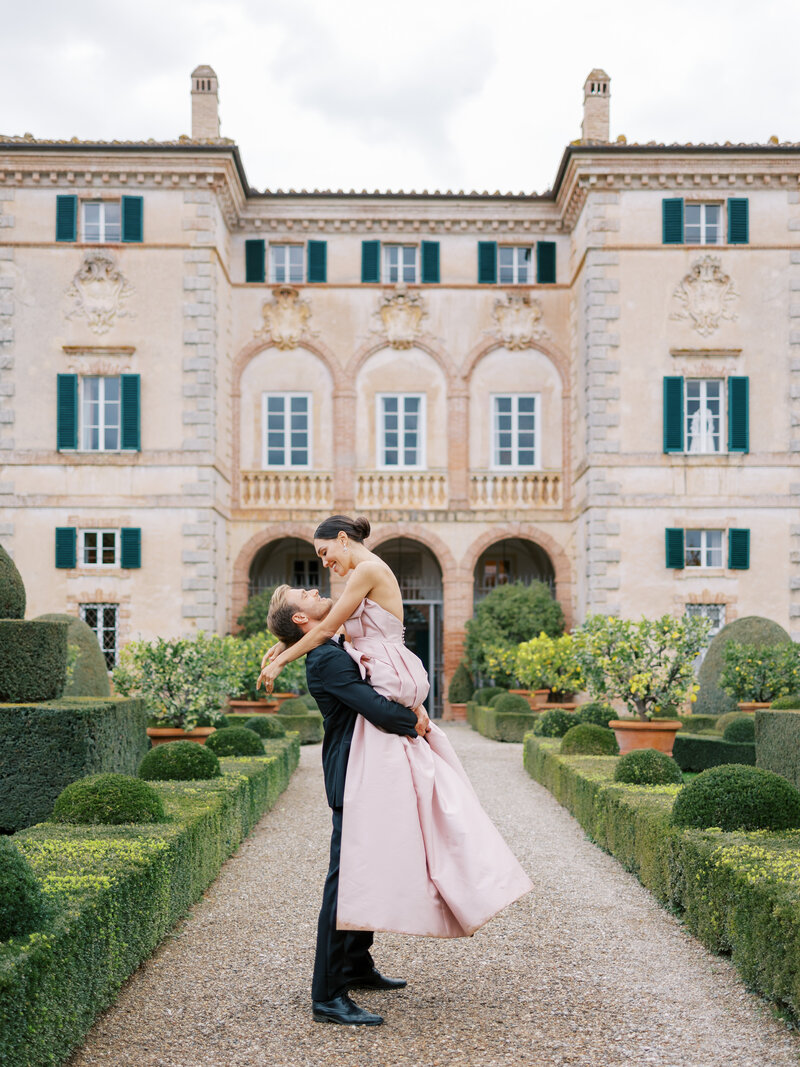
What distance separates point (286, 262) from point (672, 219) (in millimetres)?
7881

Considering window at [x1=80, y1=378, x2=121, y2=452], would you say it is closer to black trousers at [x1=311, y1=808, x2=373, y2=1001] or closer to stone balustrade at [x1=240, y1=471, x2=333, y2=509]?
stone balustrade at [x1=240, y1=471, x2=333, y2=509]

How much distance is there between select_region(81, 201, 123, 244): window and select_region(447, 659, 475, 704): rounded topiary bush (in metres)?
10.8

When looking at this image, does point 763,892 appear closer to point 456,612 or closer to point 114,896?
point 114,896

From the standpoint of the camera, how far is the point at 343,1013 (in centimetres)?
432

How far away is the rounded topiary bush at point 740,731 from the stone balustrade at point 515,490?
1056cm

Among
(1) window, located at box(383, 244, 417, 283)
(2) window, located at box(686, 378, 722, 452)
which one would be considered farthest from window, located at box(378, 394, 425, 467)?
(2) window, located at box(686, 378, 722, 452)

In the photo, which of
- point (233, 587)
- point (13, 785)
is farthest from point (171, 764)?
point (233, 587)

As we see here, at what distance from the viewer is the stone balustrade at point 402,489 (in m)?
23.1

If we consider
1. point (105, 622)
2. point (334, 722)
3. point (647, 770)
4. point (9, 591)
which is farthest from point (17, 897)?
point (105, 622)

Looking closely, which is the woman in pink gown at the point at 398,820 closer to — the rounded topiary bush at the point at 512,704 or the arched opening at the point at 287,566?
the rounded topiary bush at the point at 512,704

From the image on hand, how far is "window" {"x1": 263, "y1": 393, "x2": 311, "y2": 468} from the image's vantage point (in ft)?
76.5

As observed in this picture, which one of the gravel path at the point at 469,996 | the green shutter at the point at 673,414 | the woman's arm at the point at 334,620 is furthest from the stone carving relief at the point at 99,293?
the woman's arm at the point at 334,620

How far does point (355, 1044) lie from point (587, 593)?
57.0 ft

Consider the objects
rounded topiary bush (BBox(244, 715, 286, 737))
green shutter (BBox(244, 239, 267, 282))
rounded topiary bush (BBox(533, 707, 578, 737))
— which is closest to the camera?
rounded topiary bush (BBox(244, 715, 286, 737))
